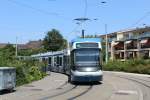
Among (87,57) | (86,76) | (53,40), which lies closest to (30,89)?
(86,76)

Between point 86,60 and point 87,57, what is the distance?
25 centimetres

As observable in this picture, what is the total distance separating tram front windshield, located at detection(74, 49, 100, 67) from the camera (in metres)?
30.7

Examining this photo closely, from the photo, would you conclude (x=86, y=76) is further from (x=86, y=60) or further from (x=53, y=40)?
(x=53, y=40)

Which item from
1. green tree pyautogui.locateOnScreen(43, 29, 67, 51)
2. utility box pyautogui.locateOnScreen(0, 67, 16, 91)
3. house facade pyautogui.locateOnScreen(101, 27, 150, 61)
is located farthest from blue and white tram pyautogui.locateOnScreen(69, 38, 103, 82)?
house facade pyautogui.locateOnScreen(101, 27, 150, 61)

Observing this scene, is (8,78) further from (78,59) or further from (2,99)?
(78,59)

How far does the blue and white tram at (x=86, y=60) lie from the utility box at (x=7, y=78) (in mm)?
6722

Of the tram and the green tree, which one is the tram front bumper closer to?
the tram

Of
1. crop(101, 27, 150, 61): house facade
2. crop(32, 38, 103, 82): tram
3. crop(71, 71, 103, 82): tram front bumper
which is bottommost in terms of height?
crop(71, 71, 103, 82): tram front bumper

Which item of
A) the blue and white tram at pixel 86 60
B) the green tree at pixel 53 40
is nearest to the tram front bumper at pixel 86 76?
the blue and white tram at pixel 86 60

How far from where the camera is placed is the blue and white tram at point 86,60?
3061cm

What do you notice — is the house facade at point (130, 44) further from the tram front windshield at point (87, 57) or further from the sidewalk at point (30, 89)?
the tram front windshield at point (87, 57)

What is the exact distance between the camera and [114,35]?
144 m

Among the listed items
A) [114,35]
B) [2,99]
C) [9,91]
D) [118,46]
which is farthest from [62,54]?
[114,35]

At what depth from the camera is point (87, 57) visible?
30891 millimetres
